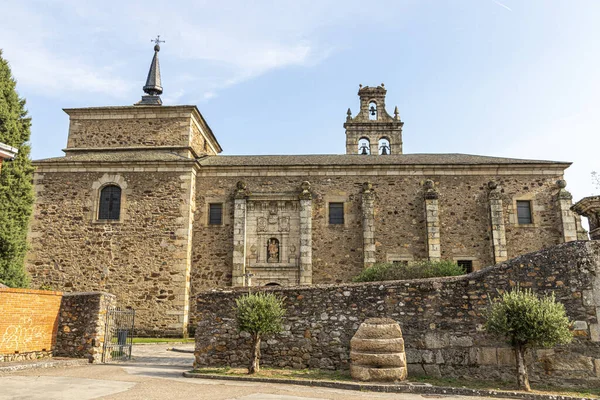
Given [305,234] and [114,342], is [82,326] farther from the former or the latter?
[305,234]

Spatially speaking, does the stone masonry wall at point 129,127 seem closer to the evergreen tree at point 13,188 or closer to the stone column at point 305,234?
the evergreen tree at point 13,188

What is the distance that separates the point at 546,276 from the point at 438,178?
37.8 ft

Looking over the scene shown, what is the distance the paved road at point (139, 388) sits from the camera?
23.1ft

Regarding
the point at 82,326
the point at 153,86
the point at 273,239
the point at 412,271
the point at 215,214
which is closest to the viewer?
the point at 82,326

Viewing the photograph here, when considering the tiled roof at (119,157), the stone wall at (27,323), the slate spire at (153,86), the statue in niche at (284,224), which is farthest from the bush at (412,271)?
the slate spire at (153,86)

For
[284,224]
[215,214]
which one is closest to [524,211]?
[284,224]

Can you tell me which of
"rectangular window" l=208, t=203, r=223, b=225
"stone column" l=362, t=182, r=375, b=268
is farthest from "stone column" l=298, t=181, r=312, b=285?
"rectangular window" l=208, t=203, r=223, b=225

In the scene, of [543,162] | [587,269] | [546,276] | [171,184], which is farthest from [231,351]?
[543,162]

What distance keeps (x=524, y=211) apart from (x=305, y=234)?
9.58m

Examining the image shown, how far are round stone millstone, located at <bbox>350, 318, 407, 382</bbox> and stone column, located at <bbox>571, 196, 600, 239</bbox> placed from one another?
4554mm

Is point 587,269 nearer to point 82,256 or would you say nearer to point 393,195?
point 393,195

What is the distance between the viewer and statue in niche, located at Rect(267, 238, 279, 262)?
1895 centimetres

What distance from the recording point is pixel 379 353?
8242mm

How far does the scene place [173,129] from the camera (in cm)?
2133
